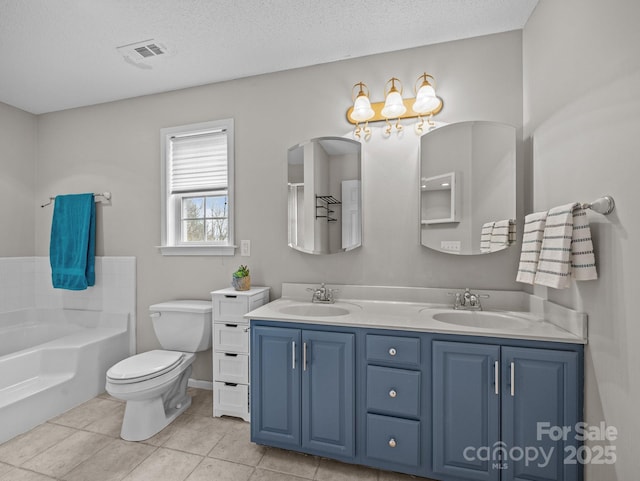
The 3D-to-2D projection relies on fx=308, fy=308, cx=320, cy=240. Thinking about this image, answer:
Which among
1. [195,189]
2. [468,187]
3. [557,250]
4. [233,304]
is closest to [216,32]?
[195,189]

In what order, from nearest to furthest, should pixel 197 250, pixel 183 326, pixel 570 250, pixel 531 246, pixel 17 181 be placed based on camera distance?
pixel 570 250 < pixel 531 246 < pixel 183 326 < pixel 197 250 < pixel 17 181

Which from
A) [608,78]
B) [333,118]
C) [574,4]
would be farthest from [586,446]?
[333,118]

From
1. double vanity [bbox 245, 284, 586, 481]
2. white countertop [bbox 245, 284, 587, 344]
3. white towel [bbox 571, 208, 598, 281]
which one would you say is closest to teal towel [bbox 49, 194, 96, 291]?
white countertop [bbox 245, 284, 587, 344]

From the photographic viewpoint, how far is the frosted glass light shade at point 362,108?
208 centimetres

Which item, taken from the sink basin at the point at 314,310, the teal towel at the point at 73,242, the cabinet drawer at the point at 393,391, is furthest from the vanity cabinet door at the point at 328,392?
the teal towel at the point at 73,242

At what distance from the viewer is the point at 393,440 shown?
5.14 ft

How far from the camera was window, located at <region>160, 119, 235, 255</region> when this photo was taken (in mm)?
2578

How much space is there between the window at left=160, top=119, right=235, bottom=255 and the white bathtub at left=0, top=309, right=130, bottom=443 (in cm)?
93

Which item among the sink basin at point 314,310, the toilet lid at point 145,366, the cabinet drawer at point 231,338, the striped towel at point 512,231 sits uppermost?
the striped towel at point 512,231

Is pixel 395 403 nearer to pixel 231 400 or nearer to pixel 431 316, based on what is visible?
pixel 431 316

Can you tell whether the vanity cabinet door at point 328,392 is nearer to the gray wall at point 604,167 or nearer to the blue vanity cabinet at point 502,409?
the blue vanity cabinet at point 502,409

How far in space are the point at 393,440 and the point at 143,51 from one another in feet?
9.43

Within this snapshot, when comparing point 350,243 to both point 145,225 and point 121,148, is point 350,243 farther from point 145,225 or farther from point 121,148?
point 121,148

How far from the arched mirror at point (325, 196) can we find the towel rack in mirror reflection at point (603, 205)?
1.26 meters
